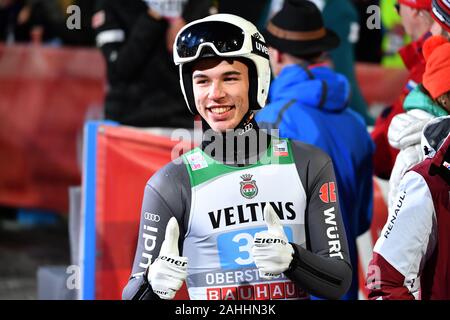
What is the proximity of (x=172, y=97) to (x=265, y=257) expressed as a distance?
12.4 ft

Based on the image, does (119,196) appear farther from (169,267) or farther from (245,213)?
(169,267)

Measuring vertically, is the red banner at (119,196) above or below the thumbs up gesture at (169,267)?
above

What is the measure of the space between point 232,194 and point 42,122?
7531mm

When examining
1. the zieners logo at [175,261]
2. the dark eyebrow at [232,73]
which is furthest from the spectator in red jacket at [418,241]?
the dark eyebrow at [232,73]

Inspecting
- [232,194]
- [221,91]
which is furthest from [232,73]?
[232,194]

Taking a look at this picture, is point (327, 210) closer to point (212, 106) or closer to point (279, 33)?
point (212, 106)

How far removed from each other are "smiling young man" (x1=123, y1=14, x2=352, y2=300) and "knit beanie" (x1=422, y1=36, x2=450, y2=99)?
2.05 feet

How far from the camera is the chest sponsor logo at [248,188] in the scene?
3.95 m

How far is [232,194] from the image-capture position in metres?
3.95

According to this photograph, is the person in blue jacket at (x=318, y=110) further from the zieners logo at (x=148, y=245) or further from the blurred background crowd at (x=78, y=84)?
the zieners logo at (x=148, y=245)

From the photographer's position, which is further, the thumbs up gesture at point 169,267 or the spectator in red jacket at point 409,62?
the spectator in red jacket at point 409,62

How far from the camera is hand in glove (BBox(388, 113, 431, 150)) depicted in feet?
15.0

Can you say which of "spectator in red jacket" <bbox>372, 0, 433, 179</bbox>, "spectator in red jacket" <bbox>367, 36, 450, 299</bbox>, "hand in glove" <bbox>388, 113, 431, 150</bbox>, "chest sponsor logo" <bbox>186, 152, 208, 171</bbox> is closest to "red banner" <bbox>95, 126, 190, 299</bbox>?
"spectator in red jacket" <bbox>372, 0, 433, 179</bbox>
